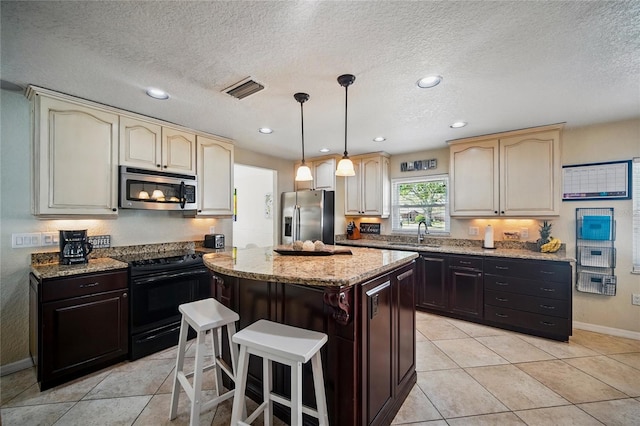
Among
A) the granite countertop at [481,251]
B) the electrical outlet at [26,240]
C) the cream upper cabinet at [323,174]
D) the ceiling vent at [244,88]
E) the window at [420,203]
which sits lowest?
the granite countertop at [481,251]

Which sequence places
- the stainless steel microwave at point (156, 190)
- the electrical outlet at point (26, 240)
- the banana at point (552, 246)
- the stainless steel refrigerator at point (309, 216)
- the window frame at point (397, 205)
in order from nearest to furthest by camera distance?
the electrical outlet at point (26, 240), the stainless steel microwave at point (156, 190), the banana at point (552, 246), the window frame at point (397, 205), the stainless steel refrigerator at point (309, 216)

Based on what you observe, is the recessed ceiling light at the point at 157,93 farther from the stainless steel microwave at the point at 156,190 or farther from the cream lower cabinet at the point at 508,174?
the cream lower cabinet at the point at 508,174

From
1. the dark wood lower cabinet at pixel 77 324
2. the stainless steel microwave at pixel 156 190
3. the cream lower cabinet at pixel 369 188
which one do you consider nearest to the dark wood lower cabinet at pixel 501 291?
the cream lower cabinet at pixel 369 188

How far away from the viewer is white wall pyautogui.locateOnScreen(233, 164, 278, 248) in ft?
17.8

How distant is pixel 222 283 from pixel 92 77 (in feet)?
6.14

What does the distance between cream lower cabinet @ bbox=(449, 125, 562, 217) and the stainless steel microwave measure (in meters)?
3.54

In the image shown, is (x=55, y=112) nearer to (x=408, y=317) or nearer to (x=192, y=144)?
(x=192, y=144)

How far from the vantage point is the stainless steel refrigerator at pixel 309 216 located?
4.55 metres

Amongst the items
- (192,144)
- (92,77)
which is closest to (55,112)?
(92,77)

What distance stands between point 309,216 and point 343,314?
3.24 m

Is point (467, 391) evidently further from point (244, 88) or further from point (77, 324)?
point (77, 324)

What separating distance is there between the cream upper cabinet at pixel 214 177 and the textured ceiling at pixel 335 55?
621 mm

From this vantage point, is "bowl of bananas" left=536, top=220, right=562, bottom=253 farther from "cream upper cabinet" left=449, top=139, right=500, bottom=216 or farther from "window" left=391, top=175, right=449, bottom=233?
"window" left=391, top=175, right=449, bottom=233

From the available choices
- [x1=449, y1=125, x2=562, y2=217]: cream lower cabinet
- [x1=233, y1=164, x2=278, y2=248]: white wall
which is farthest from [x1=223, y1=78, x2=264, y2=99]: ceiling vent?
[x1=449, y1=125, x2=562, y2=217]: cream lower cabinet
